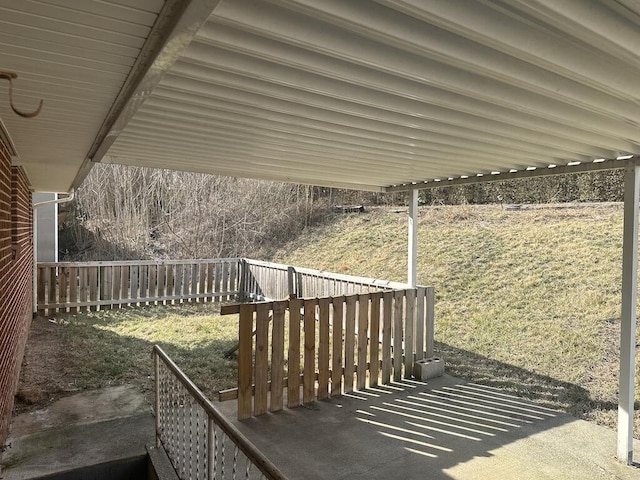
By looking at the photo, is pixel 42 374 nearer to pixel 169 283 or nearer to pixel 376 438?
pixel 376 438

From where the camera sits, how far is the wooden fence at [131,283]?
9547mm

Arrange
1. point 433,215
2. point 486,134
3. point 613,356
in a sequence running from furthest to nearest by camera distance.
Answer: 1. point 433,215
2. point 613,356
3. point 486,134

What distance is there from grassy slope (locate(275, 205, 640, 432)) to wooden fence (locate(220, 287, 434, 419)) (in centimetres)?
115

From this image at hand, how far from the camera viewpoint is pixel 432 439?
388 centimetres

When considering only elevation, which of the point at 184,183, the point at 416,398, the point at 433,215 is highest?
the point at 184,183

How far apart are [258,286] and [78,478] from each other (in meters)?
7.91

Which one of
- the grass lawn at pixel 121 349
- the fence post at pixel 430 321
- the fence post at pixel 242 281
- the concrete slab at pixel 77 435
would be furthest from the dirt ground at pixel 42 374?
the fence post at pixel 242 281

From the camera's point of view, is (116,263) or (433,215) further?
(433,215)

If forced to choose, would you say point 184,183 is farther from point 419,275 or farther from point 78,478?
point 78,478

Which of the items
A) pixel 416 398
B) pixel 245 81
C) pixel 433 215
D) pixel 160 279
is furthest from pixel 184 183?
pixel 245 81

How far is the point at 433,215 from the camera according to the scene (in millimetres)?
14516

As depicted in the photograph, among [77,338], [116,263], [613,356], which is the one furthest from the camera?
[116,263]

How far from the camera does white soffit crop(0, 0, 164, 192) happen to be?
1301mm

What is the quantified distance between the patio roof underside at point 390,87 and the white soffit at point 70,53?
5 centimetres
